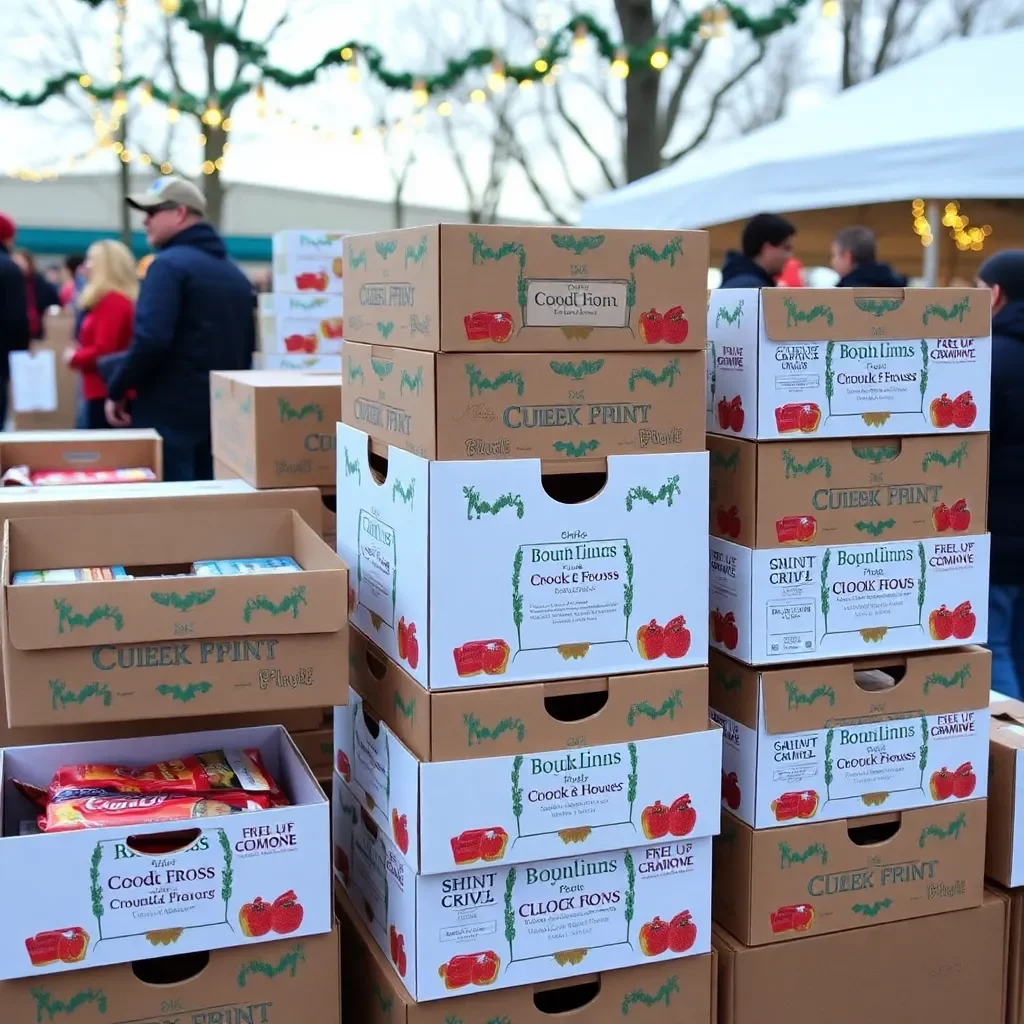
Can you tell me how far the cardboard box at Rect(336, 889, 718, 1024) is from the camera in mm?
1950

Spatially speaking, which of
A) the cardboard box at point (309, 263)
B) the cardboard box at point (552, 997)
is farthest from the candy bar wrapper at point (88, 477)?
the cardboard box at point (309, 263)

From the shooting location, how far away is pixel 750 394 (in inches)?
80.7

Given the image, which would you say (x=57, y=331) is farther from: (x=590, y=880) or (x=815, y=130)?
(x=590, y=880)

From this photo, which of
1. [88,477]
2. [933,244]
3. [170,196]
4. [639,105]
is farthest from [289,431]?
[639,105]

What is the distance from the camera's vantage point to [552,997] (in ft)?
7.15

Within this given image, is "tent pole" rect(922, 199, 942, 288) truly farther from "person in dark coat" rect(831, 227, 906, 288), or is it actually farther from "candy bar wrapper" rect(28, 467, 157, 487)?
"candy bar wrapper" rect(28, 467, 157, 487)

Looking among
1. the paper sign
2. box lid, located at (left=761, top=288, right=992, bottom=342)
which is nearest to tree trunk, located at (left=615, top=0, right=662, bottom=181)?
the paper sign

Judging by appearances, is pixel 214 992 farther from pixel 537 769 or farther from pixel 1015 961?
pixel 1015 961

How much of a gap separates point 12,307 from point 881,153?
377cm

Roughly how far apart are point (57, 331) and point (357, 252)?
9.06m

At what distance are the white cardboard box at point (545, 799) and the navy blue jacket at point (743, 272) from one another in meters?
3.01

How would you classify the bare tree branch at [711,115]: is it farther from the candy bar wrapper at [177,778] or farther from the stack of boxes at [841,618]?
the candy bar wrapper at [177,778]

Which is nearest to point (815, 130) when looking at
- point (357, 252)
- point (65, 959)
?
point (357, 252)

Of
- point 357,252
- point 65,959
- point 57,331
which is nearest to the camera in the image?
point 65,959
